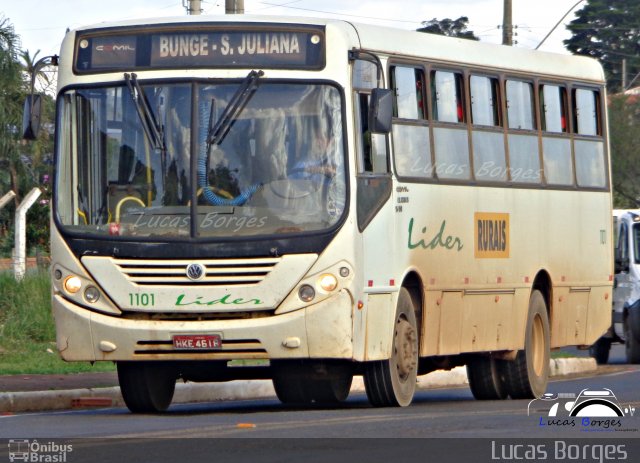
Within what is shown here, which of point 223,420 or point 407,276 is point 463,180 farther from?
point 223,420

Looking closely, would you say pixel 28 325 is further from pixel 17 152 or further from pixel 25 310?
pixel 17 152

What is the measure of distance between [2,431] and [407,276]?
4355 mm

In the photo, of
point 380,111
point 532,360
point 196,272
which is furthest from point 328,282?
point 532,360

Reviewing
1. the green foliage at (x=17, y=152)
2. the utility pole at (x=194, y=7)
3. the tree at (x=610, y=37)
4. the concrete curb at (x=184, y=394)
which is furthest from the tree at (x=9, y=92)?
the tree at (x=610, y=37)

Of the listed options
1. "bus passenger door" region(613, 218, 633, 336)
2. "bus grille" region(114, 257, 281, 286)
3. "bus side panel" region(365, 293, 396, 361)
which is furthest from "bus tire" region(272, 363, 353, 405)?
"bus passenger door" region(613, 218, 633, 336)

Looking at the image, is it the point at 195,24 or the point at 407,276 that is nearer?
the point at 195,24

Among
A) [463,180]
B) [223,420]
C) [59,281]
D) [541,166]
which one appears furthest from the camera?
[541,166]

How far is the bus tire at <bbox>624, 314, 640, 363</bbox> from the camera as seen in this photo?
27234mm

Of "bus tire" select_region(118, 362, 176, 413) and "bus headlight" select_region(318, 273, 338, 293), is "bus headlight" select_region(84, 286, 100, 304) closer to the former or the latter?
"bus tire" select_region(118, 362, 176, 413)

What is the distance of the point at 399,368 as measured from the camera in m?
14.9

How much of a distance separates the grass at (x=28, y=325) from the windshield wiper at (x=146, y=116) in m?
7.35
